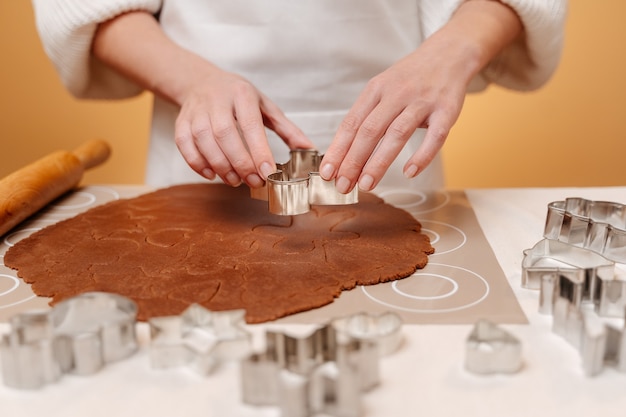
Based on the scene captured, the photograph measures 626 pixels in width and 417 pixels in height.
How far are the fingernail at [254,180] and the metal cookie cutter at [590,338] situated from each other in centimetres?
39

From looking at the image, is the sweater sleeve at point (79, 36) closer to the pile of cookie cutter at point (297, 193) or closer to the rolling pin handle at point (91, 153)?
the rolling pin handle at point (91, 153)

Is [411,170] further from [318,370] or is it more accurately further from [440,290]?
[318,370]

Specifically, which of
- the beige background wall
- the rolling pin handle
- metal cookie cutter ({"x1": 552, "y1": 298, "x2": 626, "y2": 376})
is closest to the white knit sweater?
the rolling pin handle

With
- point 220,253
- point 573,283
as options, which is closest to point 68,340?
point 220,253

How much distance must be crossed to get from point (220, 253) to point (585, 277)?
1.29 feet

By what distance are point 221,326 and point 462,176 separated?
5.53 ft

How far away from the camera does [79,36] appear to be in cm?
109

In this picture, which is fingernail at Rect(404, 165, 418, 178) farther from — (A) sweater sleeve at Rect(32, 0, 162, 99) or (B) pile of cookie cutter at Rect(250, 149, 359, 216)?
(A) sweater sleeve at Rect(32, 0, 162, 99)

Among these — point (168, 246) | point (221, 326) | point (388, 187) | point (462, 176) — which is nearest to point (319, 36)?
point (388, 187)

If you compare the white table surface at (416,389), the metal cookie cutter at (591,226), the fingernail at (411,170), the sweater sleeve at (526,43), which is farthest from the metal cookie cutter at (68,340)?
the sweater sleeve at (526,43)

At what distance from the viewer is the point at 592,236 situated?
2.61 ft

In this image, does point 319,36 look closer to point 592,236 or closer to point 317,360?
point 592,236

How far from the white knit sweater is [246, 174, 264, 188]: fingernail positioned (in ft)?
1.35

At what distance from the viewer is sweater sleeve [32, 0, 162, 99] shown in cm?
106
